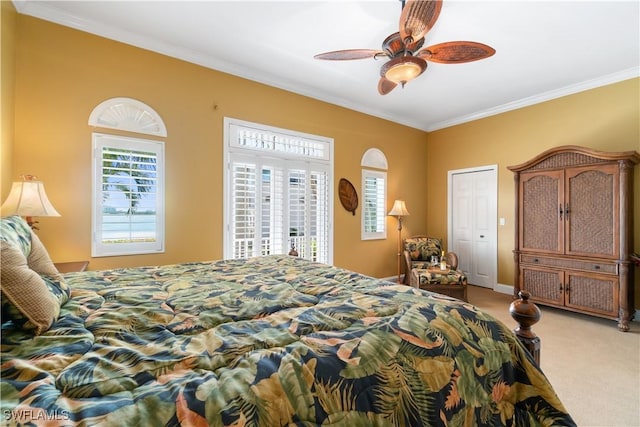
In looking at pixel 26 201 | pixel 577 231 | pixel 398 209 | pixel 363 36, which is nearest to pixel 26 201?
pixel 26 201

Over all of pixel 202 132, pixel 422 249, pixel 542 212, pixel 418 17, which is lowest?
pixel 422 249

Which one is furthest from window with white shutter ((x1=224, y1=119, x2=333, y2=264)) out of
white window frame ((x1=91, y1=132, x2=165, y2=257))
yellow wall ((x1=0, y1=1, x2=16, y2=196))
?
yellow wall ((x1=0, y1=1, x2=16, y2=196))

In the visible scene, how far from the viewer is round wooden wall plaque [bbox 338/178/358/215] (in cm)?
446

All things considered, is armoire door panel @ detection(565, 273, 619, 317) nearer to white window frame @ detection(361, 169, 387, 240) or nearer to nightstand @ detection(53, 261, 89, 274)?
white window frame @ detection(361, 169, 387, 240)

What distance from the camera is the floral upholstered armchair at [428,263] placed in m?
3.79

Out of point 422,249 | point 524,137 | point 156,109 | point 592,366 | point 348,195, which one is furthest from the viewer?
point 422,249

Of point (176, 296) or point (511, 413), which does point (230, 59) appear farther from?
point (511, 413)

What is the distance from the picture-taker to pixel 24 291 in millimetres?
877

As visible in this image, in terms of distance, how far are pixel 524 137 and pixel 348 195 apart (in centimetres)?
285

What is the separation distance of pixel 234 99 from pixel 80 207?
6.53ft

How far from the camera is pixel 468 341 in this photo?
1.07 meters

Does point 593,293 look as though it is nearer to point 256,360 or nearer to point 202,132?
point 256,360

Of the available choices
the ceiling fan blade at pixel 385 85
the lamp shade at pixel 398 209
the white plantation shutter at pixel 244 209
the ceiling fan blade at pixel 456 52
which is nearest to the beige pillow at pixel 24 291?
the white plantation shutter at pixel 244 209

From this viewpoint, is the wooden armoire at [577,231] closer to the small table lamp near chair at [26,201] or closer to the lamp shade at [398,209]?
the lamp shade at [398,209]
